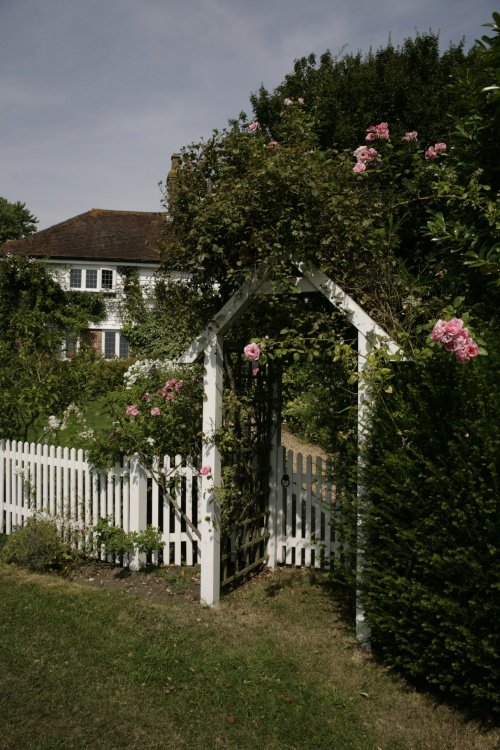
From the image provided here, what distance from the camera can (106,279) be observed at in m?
26.4

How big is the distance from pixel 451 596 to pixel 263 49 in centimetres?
709

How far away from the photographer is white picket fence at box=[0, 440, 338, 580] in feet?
20.4

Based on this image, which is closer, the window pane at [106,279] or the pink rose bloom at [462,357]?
the pink rose bloom at [462,357]

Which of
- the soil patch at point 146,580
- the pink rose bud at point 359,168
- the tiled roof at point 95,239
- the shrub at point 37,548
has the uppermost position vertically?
the tiled roof at point 95,239

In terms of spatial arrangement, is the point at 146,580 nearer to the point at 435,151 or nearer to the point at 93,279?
the point at 435,151

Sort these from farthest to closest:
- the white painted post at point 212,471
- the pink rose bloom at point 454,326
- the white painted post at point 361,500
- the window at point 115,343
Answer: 1. the window at point 115,343
2. the white painted post at point 212,471
3. the white painted post at point 361,500
4. the pink rose bloom at point 454,326

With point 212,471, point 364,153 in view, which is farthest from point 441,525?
point 364,153

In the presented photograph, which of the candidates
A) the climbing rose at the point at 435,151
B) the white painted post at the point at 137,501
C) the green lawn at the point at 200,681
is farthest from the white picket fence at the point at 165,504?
the climbing rose at the point at 435,151

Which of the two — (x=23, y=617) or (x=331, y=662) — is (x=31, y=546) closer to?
(x=23, y=617)

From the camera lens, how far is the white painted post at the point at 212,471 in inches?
209

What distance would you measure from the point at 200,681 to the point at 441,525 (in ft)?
6.74

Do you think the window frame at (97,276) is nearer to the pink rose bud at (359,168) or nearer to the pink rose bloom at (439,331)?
the pink rose bud at (359,168)

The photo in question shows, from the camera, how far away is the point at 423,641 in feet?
12.7

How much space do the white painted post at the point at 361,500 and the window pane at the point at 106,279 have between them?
2322 cm
